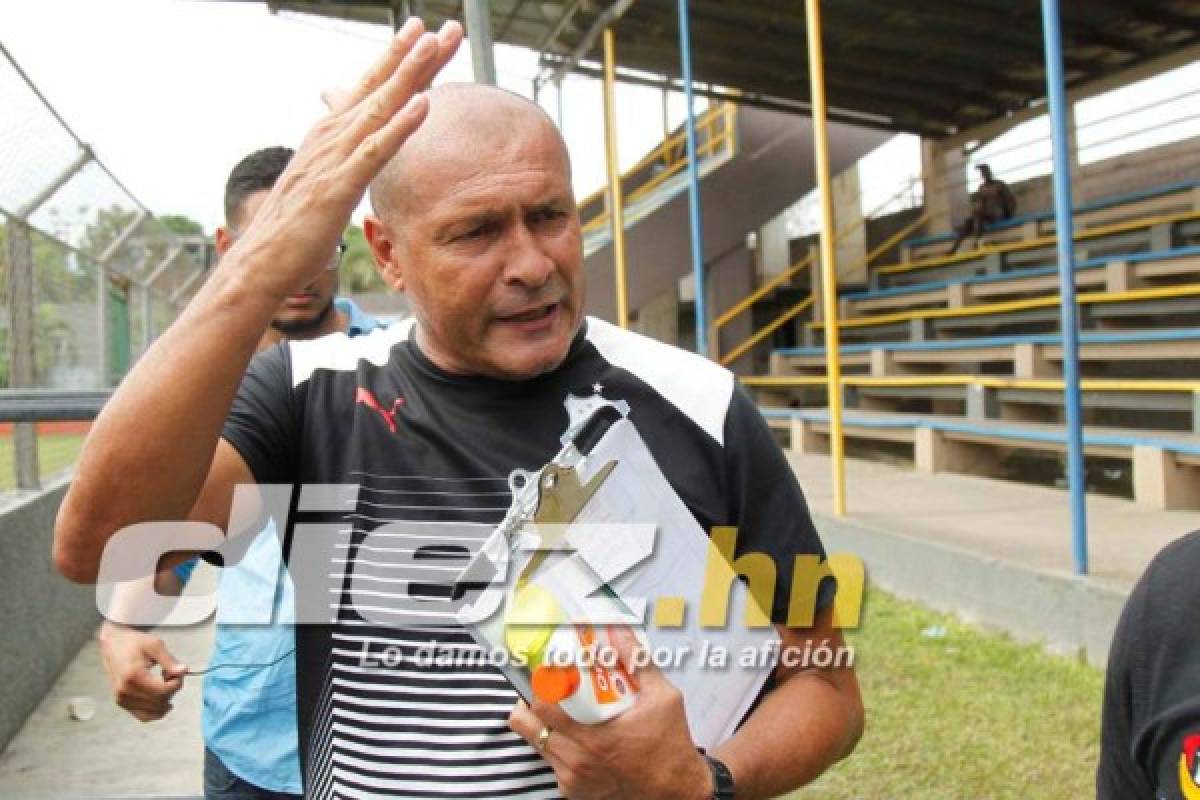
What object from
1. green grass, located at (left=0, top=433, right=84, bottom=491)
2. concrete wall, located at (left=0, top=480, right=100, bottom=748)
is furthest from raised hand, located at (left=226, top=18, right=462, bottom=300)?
concrete wall, located at (left=0, top=480, right=100, bottom=748)

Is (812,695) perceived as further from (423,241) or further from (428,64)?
(428,64)

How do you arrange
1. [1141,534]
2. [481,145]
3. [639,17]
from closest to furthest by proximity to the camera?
[481,145] < [1141,534] < [639,17]

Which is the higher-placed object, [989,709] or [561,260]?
[561,260]

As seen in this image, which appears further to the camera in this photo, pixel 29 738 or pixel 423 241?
pixel 29 738

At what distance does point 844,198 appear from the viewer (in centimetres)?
1689

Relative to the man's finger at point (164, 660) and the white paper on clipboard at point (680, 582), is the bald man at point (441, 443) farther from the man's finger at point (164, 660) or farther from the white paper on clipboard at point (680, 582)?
the man's finger at point (164, 660)

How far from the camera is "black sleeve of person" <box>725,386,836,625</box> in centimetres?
144

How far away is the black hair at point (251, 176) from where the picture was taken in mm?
2355

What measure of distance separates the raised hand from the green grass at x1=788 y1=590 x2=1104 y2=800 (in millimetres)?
2759

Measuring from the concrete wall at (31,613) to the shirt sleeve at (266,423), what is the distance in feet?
11.3

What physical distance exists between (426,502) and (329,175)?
421mm

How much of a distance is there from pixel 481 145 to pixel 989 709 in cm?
326

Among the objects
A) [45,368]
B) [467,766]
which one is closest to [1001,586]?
[467,766]

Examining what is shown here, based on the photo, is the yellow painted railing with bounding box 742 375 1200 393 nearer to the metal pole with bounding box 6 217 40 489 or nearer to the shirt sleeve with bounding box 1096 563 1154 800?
the shirt sleeve with bounding box 1096 563 1154 800
